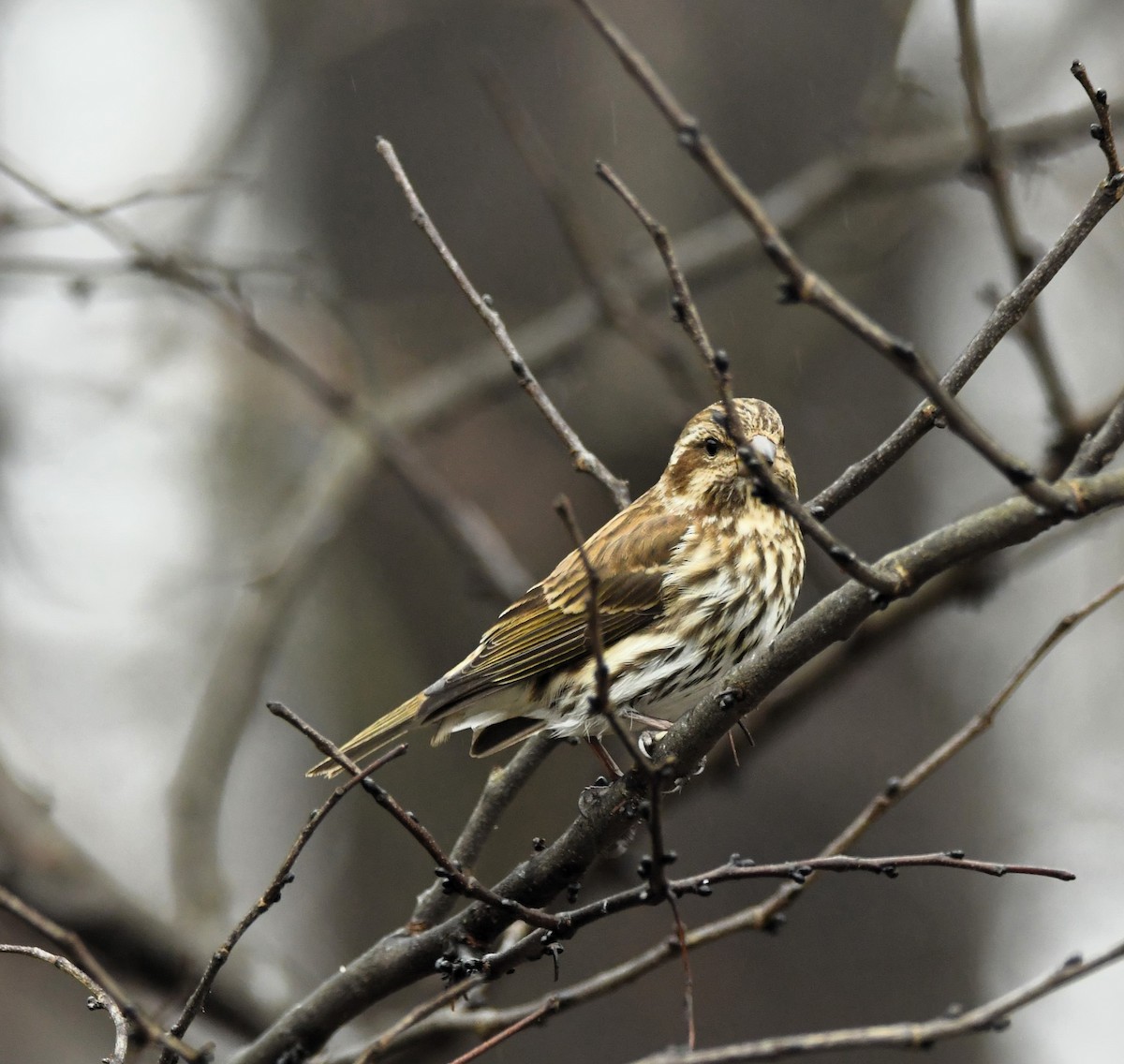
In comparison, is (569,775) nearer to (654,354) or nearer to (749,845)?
(749,845)

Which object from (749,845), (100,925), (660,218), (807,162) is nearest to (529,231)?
(660,218)

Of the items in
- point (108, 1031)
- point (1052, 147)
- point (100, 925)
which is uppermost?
point (1052, 147)

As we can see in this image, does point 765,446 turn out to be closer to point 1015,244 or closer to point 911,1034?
point 1015,244

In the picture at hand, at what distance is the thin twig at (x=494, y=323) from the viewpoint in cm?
366

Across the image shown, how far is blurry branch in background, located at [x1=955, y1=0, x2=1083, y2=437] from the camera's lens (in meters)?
5.31

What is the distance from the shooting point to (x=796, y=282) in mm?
2307

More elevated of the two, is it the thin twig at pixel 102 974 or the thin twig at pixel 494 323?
the thin twig at pixel 494 323

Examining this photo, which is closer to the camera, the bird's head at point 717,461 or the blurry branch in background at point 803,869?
the blurry branch in background at point 803,869

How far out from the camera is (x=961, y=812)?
8297 mm

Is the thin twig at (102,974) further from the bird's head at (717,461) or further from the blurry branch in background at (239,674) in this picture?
the blurry branch in background at (239,674)

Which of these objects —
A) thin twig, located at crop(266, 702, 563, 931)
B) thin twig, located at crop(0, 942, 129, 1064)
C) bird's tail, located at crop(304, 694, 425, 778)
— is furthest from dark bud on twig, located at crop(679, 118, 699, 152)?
bird's tail, located at crop(304, 694, 425, 778)

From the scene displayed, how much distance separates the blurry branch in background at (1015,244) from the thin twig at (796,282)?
3072 mm

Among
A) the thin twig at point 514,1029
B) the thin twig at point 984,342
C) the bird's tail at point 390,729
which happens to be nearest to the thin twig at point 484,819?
the bird's tail at point 390,729

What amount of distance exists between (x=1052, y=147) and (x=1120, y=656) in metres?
6.86
